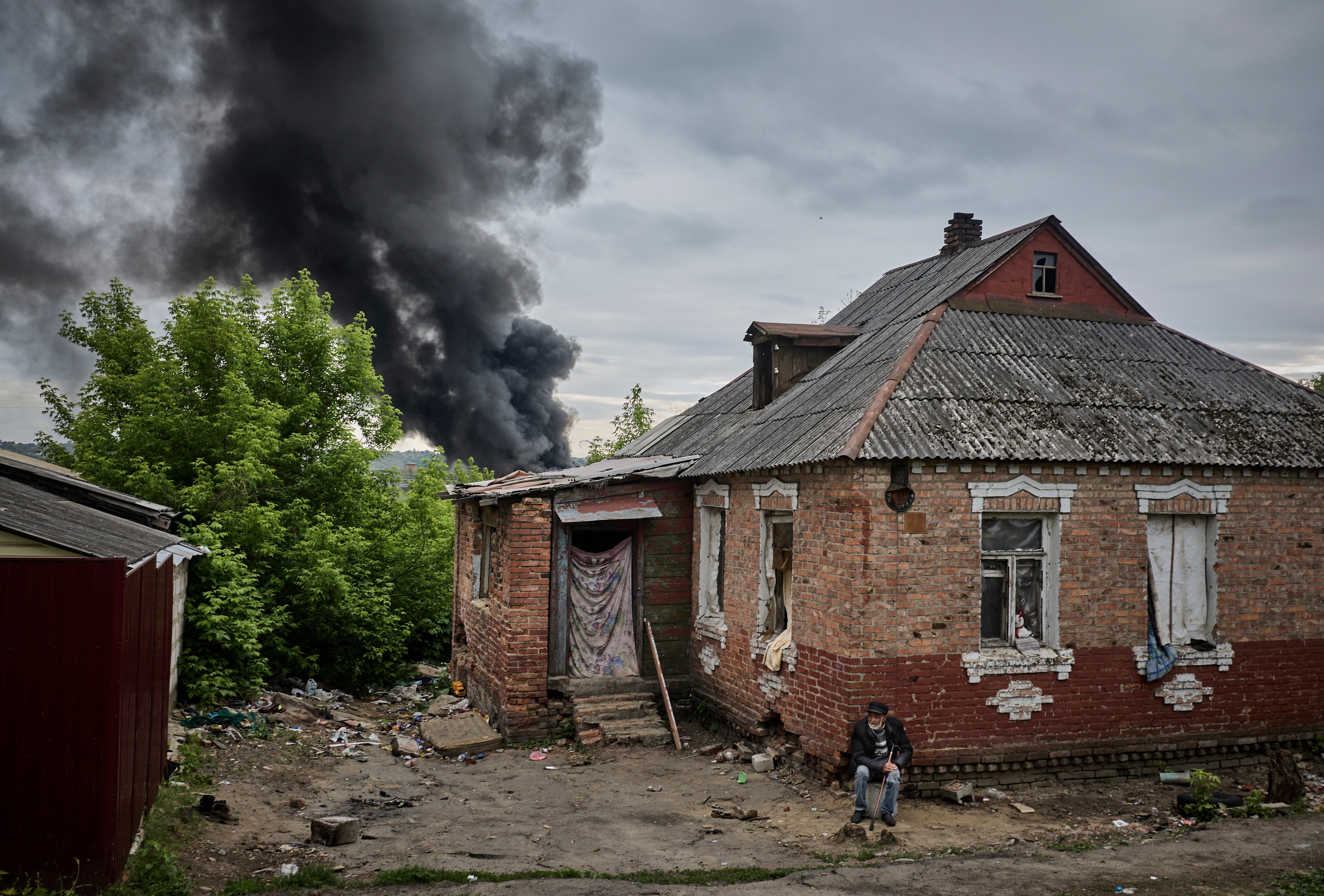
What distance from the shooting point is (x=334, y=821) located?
311 inches

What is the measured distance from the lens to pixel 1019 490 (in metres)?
9.19

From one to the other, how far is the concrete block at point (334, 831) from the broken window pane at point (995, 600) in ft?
21.4

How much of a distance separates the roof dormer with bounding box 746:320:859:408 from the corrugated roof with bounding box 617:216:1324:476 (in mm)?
356

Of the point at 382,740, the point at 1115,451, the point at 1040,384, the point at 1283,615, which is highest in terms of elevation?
the point at 1040,384

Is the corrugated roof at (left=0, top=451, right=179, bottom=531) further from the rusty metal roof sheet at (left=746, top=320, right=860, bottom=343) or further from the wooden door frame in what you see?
the rusty metal roof sheet at (left=746, top=320, right=860, bottom=343)

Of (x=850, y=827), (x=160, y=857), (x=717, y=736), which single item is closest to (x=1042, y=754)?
(x=850, y=827)

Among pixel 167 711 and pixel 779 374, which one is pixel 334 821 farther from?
pixel 779 374

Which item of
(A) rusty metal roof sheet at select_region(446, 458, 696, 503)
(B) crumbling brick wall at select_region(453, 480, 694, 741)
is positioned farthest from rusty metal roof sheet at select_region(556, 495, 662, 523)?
(A) rusty metal roof sheet at select_region(446, 458, 696, 503)

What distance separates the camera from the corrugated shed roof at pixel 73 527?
619 cm

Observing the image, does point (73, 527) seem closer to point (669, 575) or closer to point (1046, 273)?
point (669, 575)

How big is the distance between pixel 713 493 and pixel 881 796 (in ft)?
15.6

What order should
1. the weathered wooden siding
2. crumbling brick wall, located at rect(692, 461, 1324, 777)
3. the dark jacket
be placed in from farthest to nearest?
the weathered wooden siding, crumbling brick wall, located at rect(692, 461, 1324, 777), the dark jacket

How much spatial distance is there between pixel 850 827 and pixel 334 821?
15.2 feet

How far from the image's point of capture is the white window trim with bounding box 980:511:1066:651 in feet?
30.6
